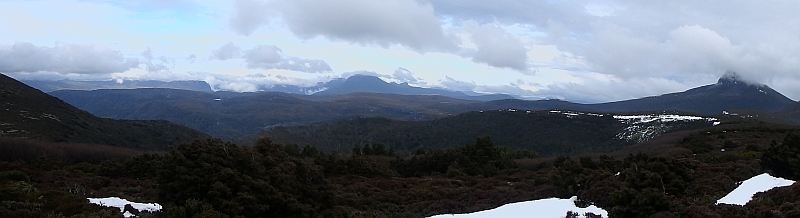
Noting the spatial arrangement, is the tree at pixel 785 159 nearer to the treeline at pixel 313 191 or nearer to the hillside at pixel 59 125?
the treeline at pixel 313 191

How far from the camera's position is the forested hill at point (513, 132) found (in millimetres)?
92375

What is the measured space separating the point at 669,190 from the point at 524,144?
8546 cm

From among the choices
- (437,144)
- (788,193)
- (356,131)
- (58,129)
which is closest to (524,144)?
(437,144)

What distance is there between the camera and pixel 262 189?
45.2ft

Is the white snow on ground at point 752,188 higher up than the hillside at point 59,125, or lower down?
higher up

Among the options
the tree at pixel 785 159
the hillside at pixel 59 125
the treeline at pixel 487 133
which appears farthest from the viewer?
the treeline at pixel 487 133

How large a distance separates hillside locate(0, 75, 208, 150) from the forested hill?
22654 millimetres

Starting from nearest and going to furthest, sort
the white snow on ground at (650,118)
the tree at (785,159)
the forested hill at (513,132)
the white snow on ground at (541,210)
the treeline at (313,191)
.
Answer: the treeline at (313,191)
the white snow on ground at (541,210)
the tree at (785,159)
the forested hill at (513,132)
the white snow on ground at (650,118)

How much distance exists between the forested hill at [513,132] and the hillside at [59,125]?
74.3ft

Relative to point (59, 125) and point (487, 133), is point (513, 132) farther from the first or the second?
point (59, 125)

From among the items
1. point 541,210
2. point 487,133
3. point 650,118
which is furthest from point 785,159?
point 487,133

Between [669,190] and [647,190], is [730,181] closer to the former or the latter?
[669,190]

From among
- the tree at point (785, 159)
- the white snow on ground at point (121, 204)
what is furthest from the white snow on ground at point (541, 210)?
the tree at point (785, 159)

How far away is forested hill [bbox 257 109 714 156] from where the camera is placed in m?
92.4
